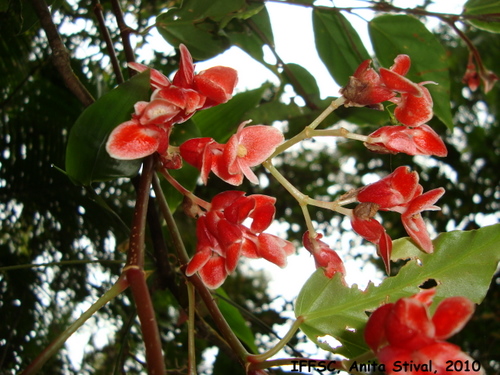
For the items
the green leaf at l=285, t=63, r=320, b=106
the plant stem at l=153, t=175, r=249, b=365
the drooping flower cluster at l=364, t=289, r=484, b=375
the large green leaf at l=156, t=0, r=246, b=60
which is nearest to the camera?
the drooping flower cluster at l=364, t=289, r=484, b=375

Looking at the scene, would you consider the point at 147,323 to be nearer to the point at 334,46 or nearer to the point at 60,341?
the point at 60,341

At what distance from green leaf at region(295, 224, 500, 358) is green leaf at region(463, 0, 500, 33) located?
0.46 metres

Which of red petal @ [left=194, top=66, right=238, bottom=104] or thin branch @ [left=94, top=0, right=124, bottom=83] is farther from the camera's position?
thin branch @ [left=94, top=0, right=124, bottom=83]

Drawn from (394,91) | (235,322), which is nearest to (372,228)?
(394,91)

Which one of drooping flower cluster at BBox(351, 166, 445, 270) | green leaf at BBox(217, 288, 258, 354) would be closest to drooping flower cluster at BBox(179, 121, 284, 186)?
drooping flower cluster at BBox(351, 166, 445, 270)

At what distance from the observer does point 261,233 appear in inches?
19.8

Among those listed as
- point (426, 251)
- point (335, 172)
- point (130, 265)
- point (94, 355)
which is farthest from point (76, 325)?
point (335, 172)

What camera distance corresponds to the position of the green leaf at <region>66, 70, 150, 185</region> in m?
0.48

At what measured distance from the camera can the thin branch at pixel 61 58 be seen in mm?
597

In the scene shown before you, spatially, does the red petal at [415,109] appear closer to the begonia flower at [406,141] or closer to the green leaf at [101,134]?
the begonia flower at [406,141]

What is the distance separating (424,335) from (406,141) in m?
0.22

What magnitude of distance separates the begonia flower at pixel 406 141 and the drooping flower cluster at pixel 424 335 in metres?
0.19

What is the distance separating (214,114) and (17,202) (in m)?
0.46

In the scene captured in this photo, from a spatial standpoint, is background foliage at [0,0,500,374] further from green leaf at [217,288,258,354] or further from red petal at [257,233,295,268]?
red petal at [257,233,295,268]
